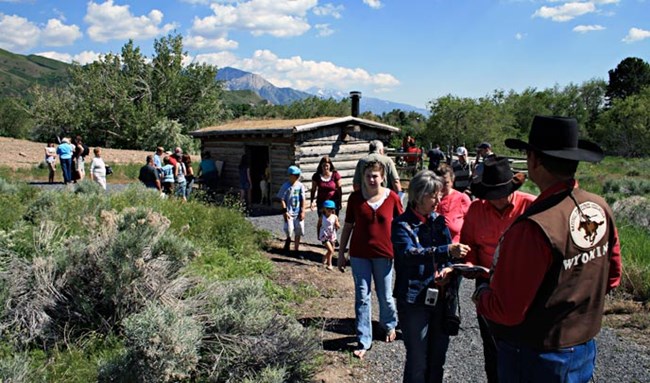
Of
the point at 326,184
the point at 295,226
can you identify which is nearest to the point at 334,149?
the point at 295,226

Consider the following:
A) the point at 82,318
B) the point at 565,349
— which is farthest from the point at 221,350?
the point at 565,349

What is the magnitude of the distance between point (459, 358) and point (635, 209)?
10.3m

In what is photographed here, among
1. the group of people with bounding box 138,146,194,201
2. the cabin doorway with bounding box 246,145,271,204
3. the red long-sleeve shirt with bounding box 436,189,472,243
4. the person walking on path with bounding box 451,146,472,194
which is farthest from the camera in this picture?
the cabin doorway with bounding box 246,145,271,204

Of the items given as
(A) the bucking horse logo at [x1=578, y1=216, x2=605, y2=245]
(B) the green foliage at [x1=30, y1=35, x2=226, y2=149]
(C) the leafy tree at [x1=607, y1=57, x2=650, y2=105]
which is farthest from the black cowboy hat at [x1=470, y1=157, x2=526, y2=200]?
(C) the leafy tree at [x1=607, y1=57, x2=650, y2=105]

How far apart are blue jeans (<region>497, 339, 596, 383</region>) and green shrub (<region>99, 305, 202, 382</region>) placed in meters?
2.05

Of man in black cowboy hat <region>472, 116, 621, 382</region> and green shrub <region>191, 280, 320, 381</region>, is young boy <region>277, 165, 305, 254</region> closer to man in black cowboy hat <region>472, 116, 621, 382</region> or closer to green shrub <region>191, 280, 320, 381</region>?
green shrub <region>191, 280, 320, 381</region>

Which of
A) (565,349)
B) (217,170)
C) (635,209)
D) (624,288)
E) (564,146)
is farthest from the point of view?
(217,170)

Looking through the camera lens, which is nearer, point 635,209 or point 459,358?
point 459,358

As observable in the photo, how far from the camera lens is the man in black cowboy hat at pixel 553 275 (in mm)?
1991

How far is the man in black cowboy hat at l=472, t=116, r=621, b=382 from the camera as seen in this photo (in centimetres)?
199

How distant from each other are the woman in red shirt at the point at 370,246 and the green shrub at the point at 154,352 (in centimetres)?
174

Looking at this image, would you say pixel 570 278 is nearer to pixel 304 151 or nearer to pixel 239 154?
pixel 304 151

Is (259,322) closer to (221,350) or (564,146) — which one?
(221,350)

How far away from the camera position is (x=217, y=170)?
597 inches
